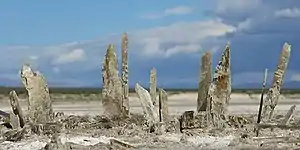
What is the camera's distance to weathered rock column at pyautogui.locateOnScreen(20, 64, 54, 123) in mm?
18714

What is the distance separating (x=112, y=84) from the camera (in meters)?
19.8

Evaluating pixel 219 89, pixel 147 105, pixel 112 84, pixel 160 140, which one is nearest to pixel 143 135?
pixel 160 140

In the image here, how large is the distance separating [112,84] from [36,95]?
207 centimetres

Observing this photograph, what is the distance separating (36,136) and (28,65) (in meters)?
2.09

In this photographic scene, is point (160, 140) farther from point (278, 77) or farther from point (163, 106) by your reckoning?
point (278, 77)

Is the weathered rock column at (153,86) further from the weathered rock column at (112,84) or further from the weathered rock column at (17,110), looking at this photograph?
the weathered rock column at (17,110)

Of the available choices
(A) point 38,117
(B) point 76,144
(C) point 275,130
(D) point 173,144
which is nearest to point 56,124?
(A) point 38,117

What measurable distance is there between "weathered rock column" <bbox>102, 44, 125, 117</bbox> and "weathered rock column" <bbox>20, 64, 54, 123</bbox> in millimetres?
1639

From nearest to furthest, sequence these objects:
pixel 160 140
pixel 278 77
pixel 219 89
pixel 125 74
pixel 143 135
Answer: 1. pixel 160 140
2. pixel 143 135
3. pixel 219 89
4. pixel 278 77
5. pixel 125 74

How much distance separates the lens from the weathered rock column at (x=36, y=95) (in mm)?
18714

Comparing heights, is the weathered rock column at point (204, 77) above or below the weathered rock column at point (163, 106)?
above

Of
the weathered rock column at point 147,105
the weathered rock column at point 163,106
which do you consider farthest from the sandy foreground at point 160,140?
the weathered rock column at point 163,106

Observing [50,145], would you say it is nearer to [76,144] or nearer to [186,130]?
[76,144]

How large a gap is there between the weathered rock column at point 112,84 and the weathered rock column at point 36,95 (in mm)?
1639
